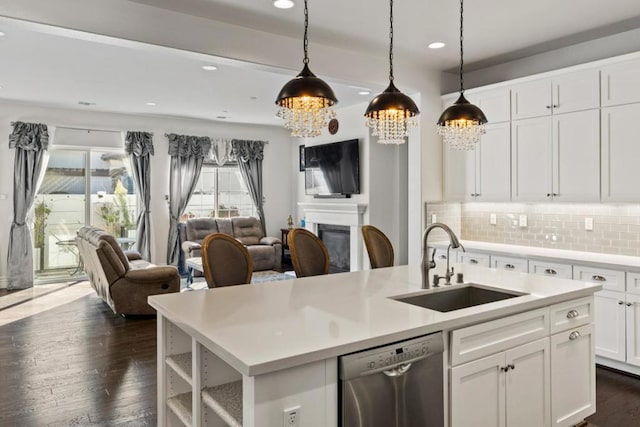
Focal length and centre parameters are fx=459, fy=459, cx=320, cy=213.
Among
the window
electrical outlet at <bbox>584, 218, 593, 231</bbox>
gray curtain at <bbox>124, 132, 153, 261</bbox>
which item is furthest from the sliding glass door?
electrical outlet at <bbox>584, 218, 593, 231</bbox>

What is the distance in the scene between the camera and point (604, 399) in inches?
126

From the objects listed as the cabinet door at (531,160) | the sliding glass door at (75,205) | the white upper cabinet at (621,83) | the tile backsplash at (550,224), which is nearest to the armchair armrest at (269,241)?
the sliding glass door at (75,205)

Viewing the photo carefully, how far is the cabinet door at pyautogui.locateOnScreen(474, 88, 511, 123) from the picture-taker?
4.71 meters

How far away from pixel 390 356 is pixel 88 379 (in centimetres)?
291

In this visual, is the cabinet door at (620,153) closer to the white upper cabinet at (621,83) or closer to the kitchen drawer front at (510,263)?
the white upper cabinet at (621,83)

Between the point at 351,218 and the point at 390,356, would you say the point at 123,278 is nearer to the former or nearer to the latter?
the point at 351,218

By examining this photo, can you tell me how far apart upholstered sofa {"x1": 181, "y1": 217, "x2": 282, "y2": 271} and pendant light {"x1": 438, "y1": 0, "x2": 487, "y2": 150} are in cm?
566

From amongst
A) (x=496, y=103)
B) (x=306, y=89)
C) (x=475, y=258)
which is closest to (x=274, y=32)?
(x=306, y=89)

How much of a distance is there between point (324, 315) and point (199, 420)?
0.66m

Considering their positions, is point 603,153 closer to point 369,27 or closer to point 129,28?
point 369,27

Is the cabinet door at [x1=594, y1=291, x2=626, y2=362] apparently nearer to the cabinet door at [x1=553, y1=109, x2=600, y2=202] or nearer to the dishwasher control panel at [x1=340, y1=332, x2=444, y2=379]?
the cabinet door at [x1=553, y1=109, x2=600, y2=202]

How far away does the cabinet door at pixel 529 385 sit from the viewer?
2211 mm

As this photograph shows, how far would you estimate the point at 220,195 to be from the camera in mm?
9461

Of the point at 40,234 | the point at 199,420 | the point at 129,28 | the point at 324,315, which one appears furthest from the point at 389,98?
the point at 40,234
